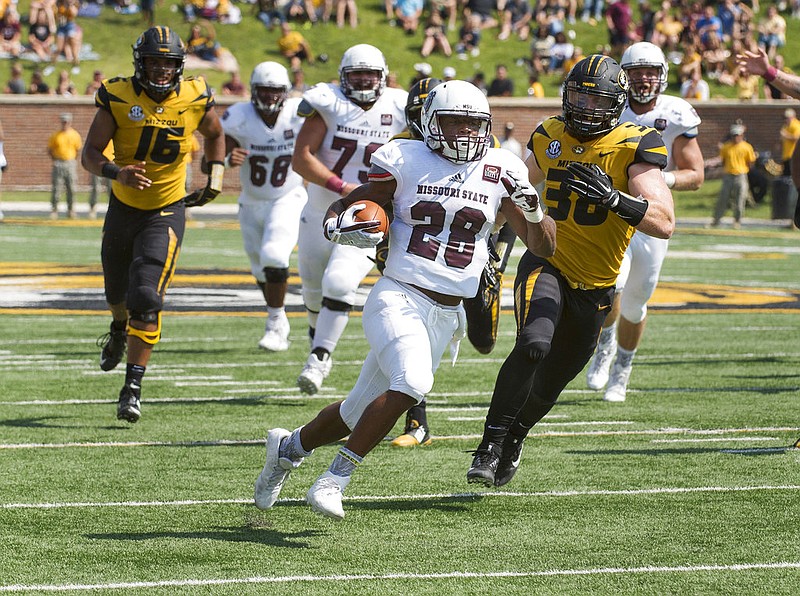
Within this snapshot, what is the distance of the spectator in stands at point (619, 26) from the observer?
28969mm

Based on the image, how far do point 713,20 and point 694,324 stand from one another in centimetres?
1951

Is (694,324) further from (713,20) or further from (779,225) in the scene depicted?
(713,20)

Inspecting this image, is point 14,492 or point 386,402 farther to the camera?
point 14,492

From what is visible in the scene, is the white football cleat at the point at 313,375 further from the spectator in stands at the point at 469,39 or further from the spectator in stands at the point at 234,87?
the spectator in stands at the point at 469,39

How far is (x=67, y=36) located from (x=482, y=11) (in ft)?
30.6

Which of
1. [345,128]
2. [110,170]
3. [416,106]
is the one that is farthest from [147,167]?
[416,106]

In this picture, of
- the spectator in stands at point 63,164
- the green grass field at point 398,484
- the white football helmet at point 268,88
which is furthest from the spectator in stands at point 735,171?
the white football helmet at point 268,88

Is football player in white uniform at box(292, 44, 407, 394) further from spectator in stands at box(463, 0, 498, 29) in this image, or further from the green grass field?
spectator in stands at box(463, 0, 498, 29)

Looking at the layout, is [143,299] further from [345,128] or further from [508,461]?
[508,461]

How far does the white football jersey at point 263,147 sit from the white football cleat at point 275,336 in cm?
91

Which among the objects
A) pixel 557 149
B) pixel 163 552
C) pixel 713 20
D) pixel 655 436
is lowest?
pixel 713 20

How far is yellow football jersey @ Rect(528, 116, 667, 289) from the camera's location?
18.3 feet

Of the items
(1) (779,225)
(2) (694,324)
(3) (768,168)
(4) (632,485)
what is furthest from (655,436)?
(3) (768,168)

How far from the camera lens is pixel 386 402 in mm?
4750
